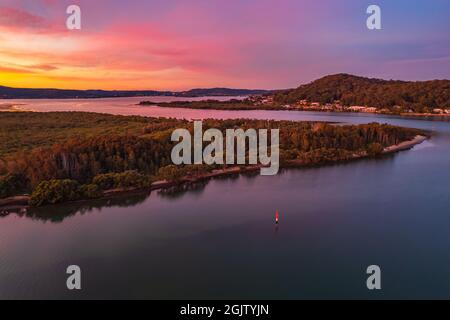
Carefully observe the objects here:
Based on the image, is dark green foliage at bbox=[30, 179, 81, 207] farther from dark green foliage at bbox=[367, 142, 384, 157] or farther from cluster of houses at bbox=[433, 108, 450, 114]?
cluster of houses at bbox=[433, 108, 450, 114]

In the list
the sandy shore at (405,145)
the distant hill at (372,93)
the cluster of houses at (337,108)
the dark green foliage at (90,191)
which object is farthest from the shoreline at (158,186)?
the distant hill at (372,93)

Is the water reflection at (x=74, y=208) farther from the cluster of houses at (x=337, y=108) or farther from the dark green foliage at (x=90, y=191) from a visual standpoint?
the cluster of houses at (x=337, y=108)

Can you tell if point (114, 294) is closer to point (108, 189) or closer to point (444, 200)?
point (108, 189)

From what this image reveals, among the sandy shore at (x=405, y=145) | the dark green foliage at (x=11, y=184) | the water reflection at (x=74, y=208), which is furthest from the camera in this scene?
the sandy shore at (x=405, y=145)

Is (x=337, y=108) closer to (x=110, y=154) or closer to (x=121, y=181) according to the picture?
(x=110, y=154)

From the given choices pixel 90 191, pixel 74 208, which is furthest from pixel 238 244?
pixel 90 191

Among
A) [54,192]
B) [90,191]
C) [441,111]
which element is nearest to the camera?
[54,192]
